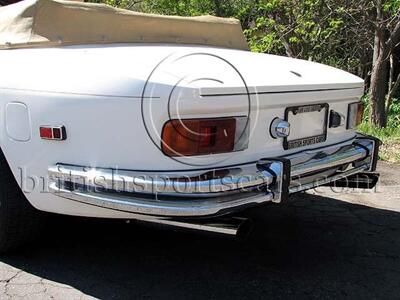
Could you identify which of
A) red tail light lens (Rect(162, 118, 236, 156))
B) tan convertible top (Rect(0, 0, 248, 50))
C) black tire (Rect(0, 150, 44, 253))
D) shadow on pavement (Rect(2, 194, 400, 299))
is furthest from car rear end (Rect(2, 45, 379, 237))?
shadow on pavement (Rect(2, 194, 400, 299))

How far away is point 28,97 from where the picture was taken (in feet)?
10.1

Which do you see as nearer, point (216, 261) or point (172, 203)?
point (172, 203)

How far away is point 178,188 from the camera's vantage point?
2.76 m

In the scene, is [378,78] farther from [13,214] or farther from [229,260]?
[13,214]

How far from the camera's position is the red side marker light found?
117 inches

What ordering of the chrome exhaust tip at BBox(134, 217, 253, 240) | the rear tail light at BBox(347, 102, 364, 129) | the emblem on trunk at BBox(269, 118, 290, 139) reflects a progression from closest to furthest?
the chrome exhaust tip at BBox(134, 217, 253, 240) < the emblem on trunk at BBox(269, 118, 290, 139) < the rear tail light at BBox(347, 102, 364, 129)

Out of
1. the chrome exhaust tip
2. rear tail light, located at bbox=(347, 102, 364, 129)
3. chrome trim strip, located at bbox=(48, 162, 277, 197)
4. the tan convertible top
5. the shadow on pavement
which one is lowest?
the shadow on pavement

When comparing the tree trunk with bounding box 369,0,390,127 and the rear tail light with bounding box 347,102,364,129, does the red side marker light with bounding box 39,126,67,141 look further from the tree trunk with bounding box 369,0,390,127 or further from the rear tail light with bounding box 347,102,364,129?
the tree trunk with bounding box 369,0,390,127

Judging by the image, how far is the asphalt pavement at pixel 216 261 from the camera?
3207 mm

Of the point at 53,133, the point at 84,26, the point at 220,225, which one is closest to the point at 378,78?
the point at 84,26

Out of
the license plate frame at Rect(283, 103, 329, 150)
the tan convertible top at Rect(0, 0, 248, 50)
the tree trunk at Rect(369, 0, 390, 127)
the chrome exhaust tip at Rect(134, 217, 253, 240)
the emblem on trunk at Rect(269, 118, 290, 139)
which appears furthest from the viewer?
the tree trunk at Rect(369, 0, 390, 127)

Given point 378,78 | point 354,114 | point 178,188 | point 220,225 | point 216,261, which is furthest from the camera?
point 378,78

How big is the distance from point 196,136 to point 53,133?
0.81 metres

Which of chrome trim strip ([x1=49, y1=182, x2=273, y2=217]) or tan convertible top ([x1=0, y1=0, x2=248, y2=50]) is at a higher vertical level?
tan convertible top ([x1=0, y1=0, x2=248, y2=50])
